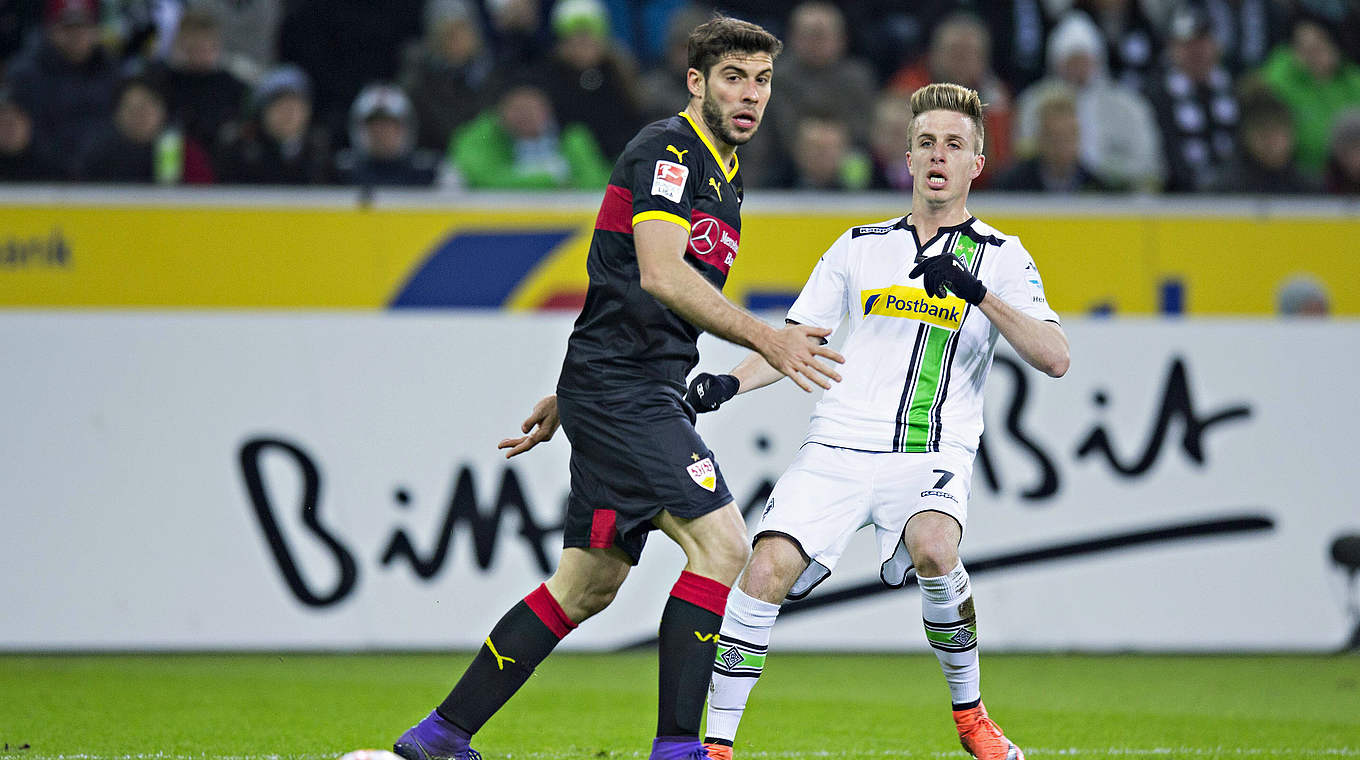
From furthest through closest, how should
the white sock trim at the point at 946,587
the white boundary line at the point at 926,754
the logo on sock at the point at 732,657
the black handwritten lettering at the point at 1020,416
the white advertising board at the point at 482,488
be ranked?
1. the black handwritten lettering at the point at 1020,416
2. the white advertising board at the point at 482,488
3. the white boundary line at the point at 926,754
4. the white sock trim at the point at 946,587
5. the logo on sock at the point at 732,657

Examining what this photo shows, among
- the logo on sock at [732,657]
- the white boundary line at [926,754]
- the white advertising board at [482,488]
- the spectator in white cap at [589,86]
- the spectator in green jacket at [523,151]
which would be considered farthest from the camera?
the spectator in white cap at [589,86]

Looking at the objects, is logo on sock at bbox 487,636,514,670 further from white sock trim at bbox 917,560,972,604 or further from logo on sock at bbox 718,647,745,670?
white sock trim at bbox 917,560,972,604

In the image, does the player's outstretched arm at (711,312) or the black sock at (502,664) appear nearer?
the player's outstretched arm at (711,312)

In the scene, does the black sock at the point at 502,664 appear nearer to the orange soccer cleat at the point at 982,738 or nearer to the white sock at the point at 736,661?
the white sock at the point at 736,661

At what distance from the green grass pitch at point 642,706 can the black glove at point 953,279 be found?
164cm

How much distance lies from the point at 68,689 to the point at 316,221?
386 cm

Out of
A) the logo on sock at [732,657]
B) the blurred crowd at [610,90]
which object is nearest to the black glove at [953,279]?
the logo on sock at [732,657]

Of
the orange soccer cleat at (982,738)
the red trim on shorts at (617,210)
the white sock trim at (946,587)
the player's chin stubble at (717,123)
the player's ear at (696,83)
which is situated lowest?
the orange soccer cleat at (982,738)

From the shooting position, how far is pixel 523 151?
10.6 meters

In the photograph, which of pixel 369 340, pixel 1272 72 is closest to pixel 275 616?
pixel 369 340

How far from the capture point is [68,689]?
6875 mm

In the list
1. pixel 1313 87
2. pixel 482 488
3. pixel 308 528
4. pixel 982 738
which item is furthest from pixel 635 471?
pixel 1313 87

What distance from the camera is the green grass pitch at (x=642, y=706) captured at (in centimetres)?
570

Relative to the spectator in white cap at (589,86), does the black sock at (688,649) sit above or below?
below
